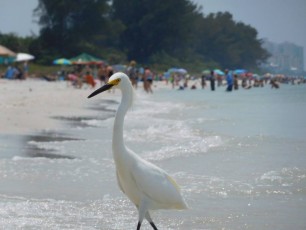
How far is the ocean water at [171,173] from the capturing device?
662cm

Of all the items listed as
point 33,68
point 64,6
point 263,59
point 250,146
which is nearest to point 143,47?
point 64,6

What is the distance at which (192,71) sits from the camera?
3765 inches

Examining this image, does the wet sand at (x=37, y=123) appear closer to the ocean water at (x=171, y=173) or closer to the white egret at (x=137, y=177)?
the ocean water at (x=171, y=173)

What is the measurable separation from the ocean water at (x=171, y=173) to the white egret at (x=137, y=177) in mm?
595

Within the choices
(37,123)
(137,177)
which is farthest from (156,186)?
(37,123)

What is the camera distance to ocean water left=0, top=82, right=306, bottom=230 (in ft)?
21.7

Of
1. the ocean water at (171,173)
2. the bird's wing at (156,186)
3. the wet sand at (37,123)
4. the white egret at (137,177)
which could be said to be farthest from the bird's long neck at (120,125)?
the wet sand at (37,123)

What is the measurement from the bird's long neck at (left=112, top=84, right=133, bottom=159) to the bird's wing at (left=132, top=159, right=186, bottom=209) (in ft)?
0.60

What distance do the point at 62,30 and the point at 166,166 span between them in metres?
62.3

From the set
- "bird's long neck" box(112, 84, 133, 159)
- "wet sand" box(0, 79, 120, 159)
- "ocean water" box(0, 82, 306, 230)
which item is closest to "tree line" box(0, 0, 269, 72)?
"wet sand" box(0, 79, 120, 159)

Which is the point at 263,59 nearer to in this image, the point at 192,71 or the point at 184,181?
the point at 192,71

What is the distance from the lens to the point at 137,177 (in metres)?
5.73

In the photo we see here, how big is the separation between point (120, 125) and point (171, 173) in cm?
347

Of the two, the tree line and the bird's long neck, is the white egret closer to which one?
the bird's long neck
